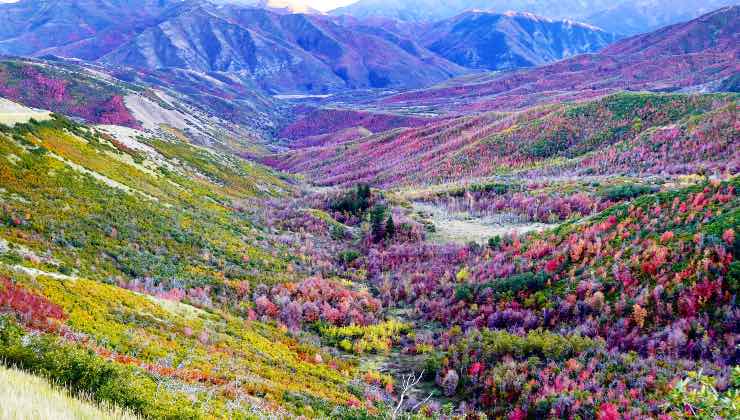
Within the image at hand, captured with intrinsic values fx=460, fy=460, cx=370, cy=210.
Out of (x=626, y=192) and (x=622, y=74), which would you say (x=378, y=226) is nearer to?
(x=626, y=192)

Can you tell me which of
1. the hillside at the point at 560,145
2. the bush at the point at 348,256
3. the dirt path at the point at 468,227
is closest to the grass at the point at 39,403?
the bush at the point at 348,256

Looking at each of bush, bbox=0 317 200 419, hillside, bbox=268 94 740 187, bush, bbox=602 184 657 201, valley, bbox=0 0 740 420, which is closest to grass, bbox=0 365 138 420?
valley, bbox=0 0 740 420

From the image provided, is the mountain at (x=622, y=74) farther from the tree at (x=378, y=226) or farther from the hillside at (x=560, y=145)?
the tree at (x=378, y=226)

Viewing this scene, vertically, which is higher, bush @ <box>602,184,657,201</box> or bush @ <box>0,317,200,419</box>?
bush @ <box>0,317,200,419</box>

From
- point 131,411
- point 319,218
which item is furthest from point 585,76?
point 131,411

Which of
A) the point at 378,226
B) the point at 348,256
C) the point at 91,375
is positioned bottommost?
the point at 348,256

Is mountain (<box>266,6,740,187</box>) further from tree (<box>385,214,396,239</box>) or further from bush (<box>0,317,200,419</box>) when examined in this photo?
bush (<box>0,317,200,419</box>)

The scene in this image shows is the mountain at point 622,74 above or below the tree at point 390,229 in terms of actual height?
above

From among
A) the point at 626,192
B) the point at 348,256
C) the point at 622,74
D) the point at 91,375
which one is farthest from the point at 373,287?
the point at 622,74

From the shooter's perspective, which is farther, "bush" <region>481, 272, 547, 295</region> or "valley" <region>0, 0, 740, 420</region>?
"bush" <region>481, 272, 547, 295</region>
